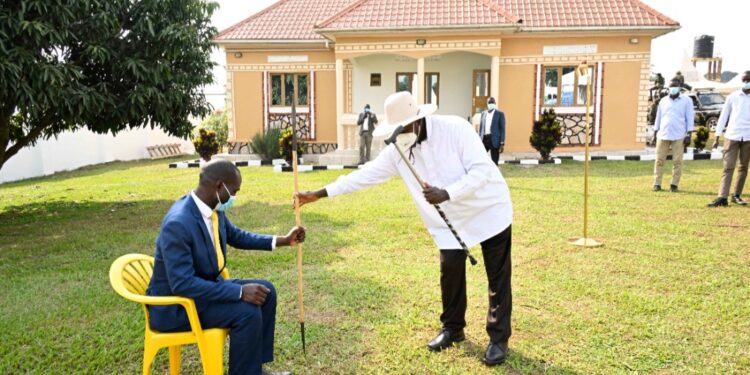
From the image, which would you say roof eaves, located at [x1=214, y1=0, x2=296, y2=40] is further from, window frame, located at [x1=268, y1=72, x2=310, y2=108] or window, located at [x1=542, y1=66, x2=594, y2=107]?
window, located at [x1=542, y1=66, x2=594, y2=107]

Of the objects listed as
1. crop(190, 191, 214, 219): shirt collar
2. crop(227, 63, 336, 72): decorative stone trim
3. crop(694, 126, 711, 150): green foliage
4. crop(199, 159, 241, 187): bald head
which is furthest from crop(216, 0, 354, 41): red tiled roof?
crop(190, 191, 214, 219): shirt collar

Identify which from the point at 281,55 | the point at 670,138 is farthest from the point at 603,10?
the point at 281,55

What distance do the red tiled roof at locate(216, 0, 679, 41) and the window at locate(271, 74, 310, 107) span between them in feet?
4.37

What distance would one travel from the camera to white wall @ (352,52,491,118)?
18688 millimetres

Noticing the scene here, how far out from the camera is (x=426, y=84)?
19125 mm

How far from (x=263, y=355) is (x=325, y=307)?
4.65 ft

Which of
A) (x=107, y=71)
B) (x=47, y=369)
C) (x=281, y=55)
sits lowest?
(x=47, y=369)

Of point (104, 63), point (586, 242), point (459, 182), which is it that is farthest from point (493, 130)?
point (459, 182)

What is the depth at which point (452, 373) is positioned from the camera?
3.57m

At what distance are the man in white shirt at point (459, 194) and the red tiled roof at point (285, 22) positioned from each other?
14504 millimetres

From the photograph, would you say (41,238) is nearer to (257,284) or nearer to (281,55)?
(257,284)

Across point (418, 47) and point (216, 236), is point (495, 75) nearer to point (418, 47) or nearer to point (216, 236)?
point (418, 47)

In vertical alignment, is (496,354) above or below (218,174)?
below

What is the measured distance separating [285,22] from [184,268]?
17.4 metres
